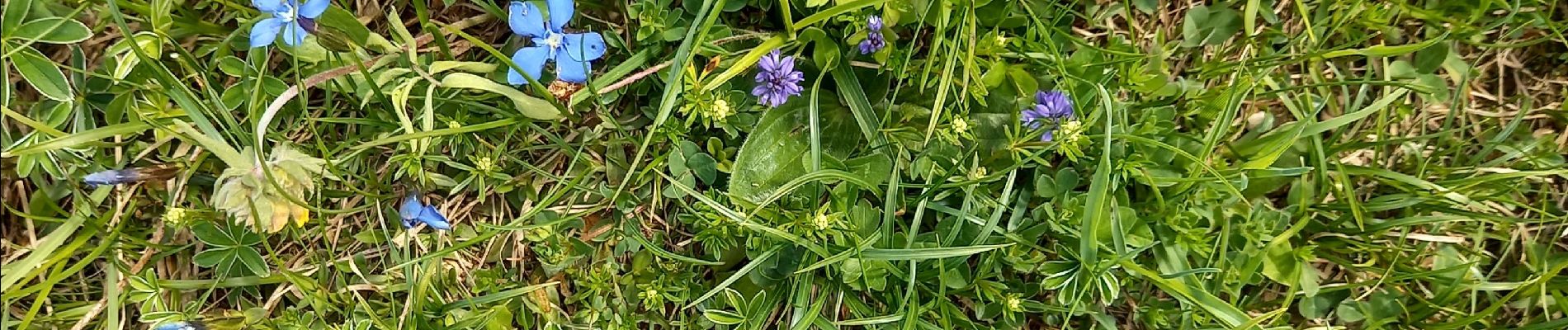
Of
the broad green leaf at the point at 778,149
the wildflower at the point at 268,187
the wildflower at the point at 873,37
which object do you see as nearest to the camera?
the wildflower at the point at 268,187

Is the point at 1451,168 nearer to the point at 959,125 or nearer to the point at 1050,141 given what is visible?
the point at 1050,141

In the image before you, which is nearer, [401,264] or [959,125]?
[959,125]

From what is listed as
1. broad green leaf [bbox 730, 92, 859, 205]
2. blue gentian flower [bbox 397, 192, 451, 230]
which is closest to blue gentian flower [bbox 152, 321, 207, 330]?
blue gentian flower [bbox 397, 192, 451, 230]

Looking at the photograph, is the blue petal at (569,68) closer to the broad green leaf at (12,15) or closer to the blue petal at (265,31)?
the blue petal at (265,31)

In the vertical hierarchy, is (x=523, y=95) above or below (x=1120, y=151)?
above

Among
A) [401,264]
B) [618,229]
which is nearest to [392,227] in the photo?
[401,264]

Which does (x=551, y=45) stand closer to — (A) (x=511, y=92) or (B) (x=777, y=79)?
(A) (x=511, y=92)

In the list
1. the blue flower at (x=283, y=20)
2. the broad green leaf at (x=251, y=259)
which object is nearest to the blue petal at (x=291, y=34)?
the blue flower at (x=283, y=20)
